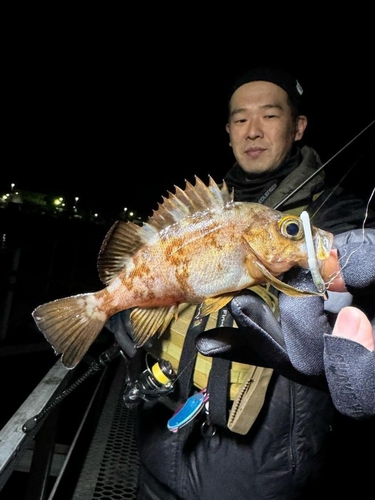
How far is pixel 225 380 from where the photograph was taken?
1939mm

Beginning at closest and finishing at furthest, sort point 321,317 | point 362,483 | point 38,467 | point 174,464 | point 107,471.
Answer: point 321,317 < point 174,464 < point 38,467 < point 107,471 < point 362,483

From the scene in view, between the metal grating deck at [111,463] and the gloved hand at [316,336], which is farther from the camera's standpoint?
the metal grating deck at [111,463]

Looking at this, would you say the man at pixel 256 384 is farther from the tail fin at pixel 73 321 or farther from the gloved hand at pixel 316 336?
the tail fin at pixel 73 321

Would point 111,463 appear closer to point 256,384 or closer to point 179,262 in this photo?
point 256,384

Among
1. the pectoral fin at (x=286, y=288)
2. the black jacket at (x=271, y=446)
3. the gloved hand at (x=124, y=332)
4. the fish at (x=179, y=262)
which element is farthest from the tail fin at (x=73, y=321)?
the black jacket at (x=271, y=446)

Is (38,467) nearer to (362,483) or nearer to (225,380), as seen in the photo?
(225,380)

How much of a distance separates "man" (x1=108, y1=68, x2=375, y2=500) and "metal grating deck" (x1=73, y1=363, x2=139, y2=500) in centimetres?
42

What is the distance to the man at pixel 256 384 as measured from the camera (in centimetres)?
155

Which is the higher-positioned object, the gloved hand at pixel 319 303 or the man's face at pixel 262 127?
the man's face at pixel 262 127

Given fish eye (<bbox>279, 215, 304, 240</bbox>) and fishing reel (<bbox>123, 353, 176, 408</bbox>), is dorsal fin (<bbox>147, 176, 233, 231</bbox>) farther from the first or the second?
fishing reel (<bbox>123, 353, 176, 408</bbox>)

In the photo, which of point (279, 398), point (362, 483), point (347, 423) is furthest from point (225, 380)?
point (347, 423)

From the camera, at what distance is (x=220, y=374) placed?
1.95 m

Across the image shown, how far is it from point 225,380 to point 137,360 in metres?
0.89

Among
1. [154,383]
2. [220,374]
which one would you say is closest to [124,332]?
[154,383]
